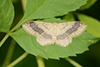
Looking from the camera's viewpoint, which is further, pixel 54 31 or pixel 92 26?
pixel 92 26

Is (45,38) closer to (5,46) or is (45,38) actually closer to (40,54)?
(40,54)

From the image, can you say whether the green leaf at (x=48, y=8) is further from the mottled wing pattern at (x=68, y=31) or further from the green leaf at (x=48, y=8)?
the mottled wing pattern at (x=68, y=31)

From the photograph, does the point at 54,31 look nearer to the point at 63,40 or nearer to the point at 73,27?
the point at 63,40

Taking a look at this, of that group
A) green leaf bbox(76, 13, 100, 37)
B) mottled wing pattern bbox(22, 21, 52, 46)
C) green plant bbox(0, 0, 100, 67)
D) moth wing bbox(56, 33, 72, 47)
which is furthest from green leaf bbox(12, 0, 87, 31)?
green leaf bbox(76, 13, 100, 37)

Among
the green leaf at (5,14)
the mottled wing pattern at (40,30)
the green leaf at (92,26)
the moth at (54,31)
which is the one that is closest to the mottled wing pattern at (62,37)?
the moth at (54,31)

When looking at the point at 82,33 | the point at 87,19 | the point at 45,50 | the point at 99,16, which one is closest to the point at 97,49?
the point at 99,16

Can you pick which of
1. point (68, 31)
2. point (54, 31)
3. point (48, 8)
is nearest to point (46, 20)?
point (48, 8)
